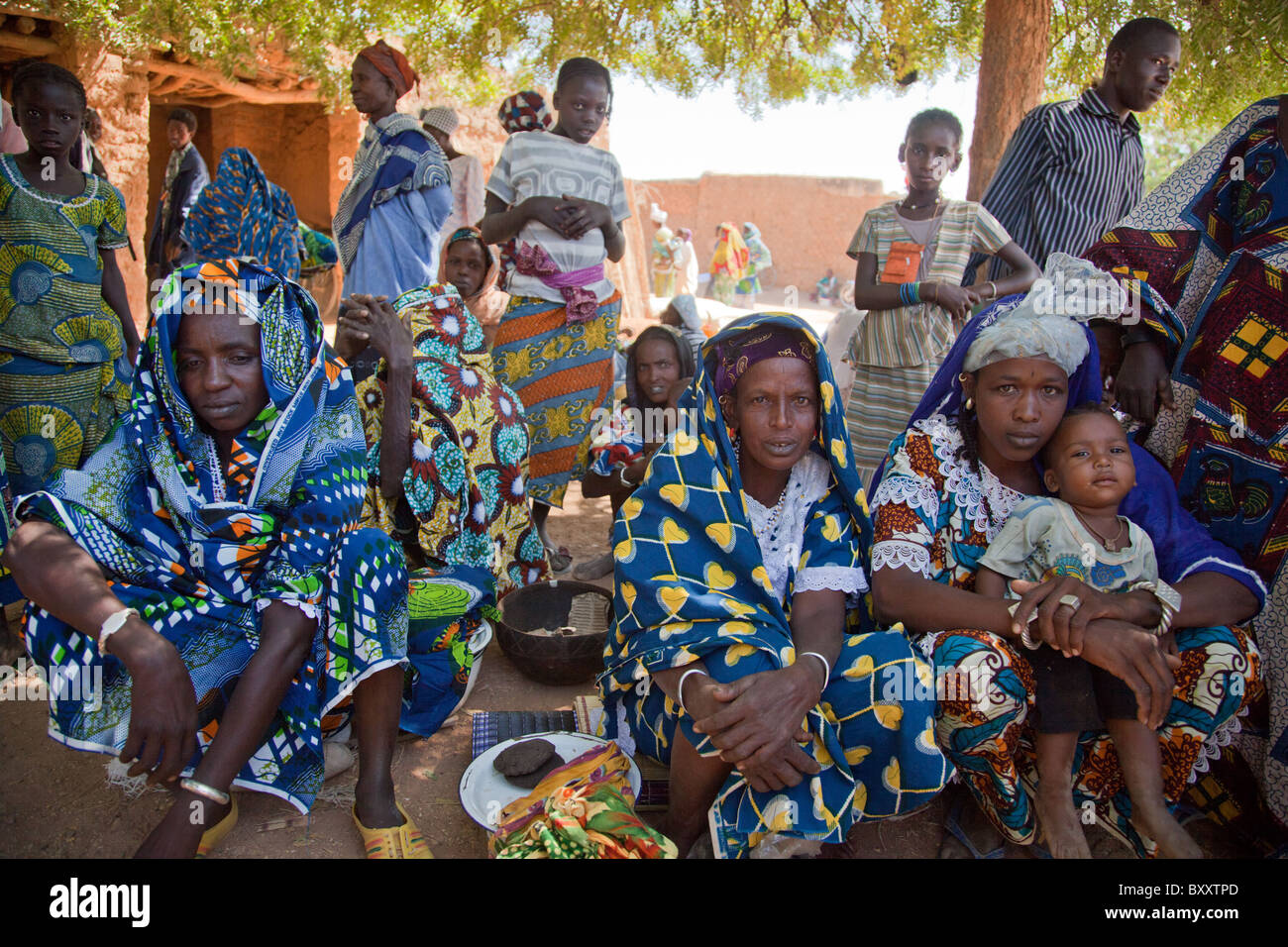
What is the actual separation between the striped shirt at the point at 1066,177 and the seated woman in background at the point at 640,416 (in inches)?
67.2

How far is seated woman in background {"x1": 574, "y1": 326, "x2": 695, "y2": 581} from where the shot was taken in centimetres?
441

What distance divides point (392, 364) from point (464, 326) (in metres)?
0.54

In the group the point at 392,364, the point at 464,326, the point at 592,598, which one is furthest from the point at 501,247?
the point at 592,598

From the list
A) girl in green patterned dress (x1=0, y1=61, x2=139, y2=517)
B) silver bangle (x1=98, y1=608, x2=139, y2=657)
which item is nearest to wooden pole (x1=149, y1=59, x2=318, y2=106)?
girl in green patterned dress (x1=0, y1=61, x2=139, y2=517)

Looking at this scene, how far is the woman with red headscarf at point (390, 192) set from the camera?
172 inches

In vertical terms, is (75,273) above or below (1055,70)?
below

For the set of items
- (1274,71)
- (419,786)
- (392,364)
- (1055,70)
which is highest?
(1055,70)

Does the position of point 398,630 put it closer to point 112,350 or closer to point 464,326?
point 464,326

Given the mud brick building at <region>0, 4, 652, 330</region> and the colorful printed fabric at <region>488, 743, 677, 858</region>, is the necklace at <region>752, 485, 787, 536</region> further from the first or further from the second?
the mud brick building at <region>0, 4, 652, 330</region>

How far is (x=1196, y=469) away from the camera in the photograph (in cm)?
265

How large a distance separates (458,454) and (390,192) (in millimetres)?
1948

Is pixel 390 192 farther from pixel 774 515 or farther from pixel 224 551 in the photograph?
pixel 774 515

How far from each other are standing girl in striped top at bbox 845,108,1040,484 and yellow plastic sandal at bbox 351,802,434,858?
2.88 m
